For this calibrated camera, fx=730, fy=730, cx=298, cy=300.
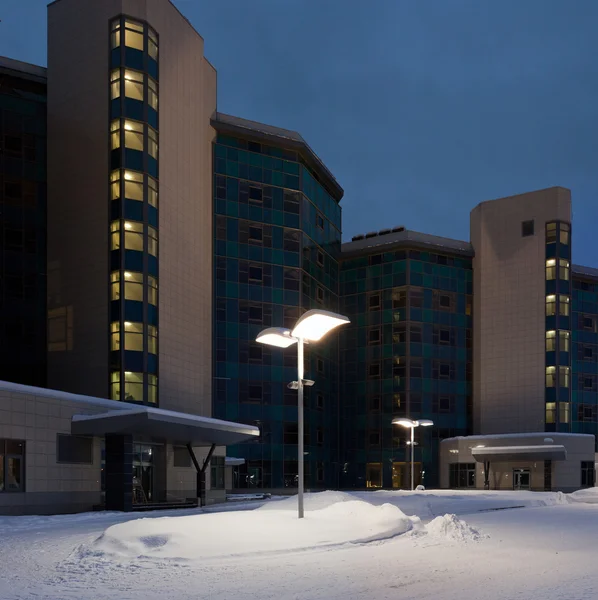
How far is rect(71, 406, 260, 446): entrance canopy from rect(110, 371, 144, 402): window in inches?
254

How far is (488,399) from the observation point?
74.2 m

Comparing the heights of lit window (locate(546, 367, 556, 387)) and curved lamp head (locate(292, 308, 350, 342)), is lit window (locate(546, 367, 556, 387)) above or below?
below

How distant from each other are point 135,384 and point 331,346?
31.3 metres

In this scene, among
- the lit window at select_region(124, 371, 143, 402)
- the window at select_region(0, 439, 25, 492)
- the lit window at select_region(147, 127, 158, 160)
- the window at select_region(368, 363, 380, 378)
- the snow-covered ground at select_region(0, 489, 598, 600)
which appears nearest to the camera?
the snow-covered ground at select_region(0, 489, 598, 600)

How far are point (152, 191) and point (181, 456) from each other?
16.8 meters

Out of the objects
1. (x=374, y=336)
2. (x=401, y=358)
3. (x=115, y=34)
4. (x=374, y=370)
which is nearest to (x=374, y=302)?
(x=374, y=336)

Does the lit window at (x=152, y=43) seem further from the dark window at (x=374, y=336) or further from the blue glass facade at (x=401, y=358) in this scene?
the dark window at (x=374, y=336)

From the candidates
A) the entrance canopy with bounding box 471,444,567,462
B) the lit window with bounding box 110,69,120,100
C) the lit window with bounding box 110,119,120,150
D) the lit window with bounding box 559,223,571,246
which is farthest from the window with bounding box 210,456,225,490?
the lit window with bounding box 559,223,571,246

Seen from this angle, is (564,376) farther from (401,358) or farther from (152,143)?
(152,143)

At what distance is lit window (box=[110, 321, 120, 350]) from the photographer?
4394 centimetres

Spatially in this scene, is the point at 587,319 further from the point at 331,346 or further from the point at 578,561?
the point at 578,561

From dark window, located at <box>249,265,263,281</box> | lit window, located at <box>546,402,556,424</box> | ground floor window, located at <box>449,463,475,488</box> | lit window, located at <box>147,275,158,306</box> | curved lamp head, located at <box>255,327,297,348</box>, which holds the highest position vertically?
dark window, located at <box>249,265,263,281</box>

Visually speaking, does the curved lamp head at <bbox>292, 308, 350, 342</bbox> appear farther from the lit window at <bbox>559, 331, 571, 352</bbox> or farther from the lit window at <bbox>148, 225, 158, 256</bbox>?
the lit window at <bbox>559, 331, 571, 352</bbox>

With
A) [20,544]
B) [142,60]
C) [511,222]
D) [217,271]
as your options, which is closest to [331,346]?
[217,271]
